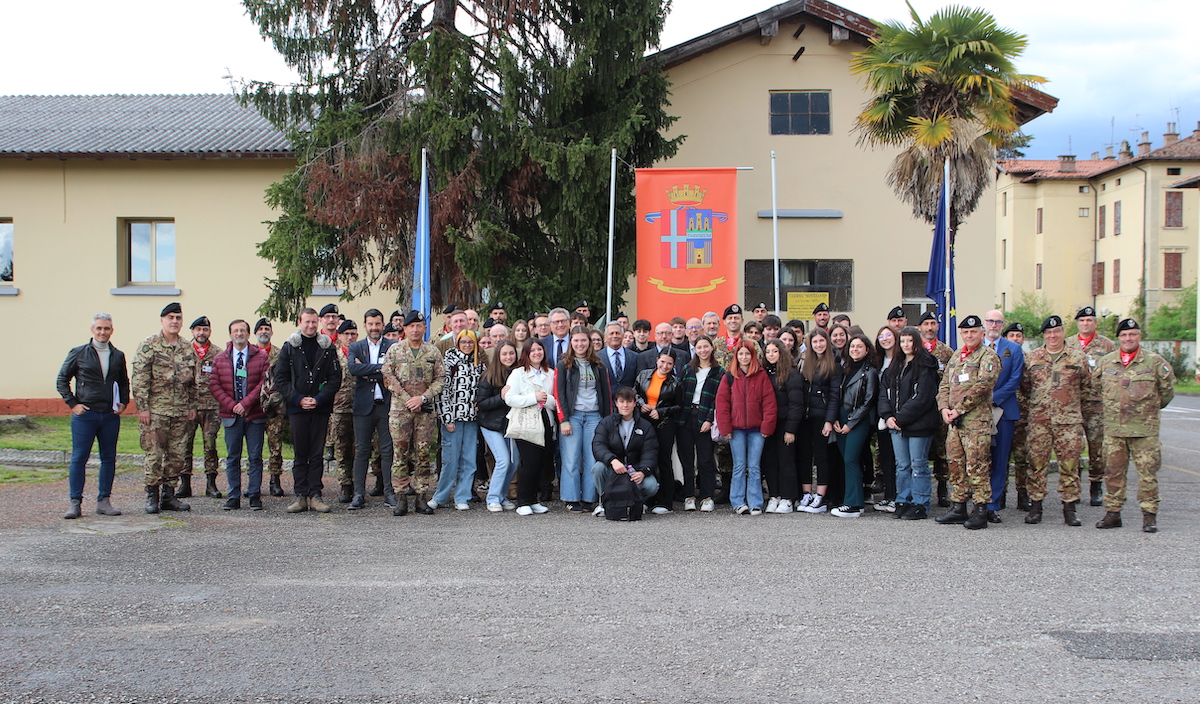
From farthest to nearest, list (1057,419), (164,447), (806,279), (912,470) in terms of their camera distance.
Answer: (806,279) < (164,447) < (912,470) < (1057,419)

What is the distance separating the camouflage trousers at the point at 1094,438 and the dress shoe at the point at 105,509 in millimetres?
10223

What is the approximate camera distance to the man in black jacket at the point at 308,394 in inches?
350

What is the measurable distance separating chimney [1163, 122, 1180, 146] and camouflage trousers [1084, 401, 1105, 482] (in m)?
54.5

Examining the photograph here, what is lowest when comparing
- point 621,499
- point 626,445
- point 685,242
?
point 621,499

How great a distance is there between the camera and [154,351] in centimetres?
896

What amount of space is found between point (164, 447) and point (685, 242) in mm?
7765

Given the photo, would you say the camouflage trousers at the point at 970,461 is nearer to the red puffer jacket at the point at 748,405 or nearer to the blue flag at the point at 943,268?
the red puffer jacket at the point at 748,405

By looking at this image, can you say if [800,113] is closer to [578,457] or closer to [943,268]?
[943,268]

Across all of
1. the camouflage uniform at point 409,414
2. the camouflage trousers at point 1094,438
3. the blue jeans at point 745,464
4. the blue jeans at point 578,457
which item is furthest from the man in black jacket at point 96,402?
the camouflage trousers at point 1094,438

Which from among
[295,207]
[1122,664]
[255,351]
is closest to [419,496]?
[255,351]

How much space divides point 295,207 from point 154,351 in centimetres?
660

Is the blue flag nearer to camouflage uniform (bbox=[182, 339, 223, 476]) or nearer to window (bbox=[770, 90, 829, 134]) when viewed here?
window (bbox=[770, 90, 829, 134])

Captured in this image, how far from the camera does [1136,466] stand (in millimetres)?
8055

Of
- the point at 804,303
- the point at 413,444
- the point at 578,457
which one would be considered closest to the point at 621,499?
the point at 578,457
